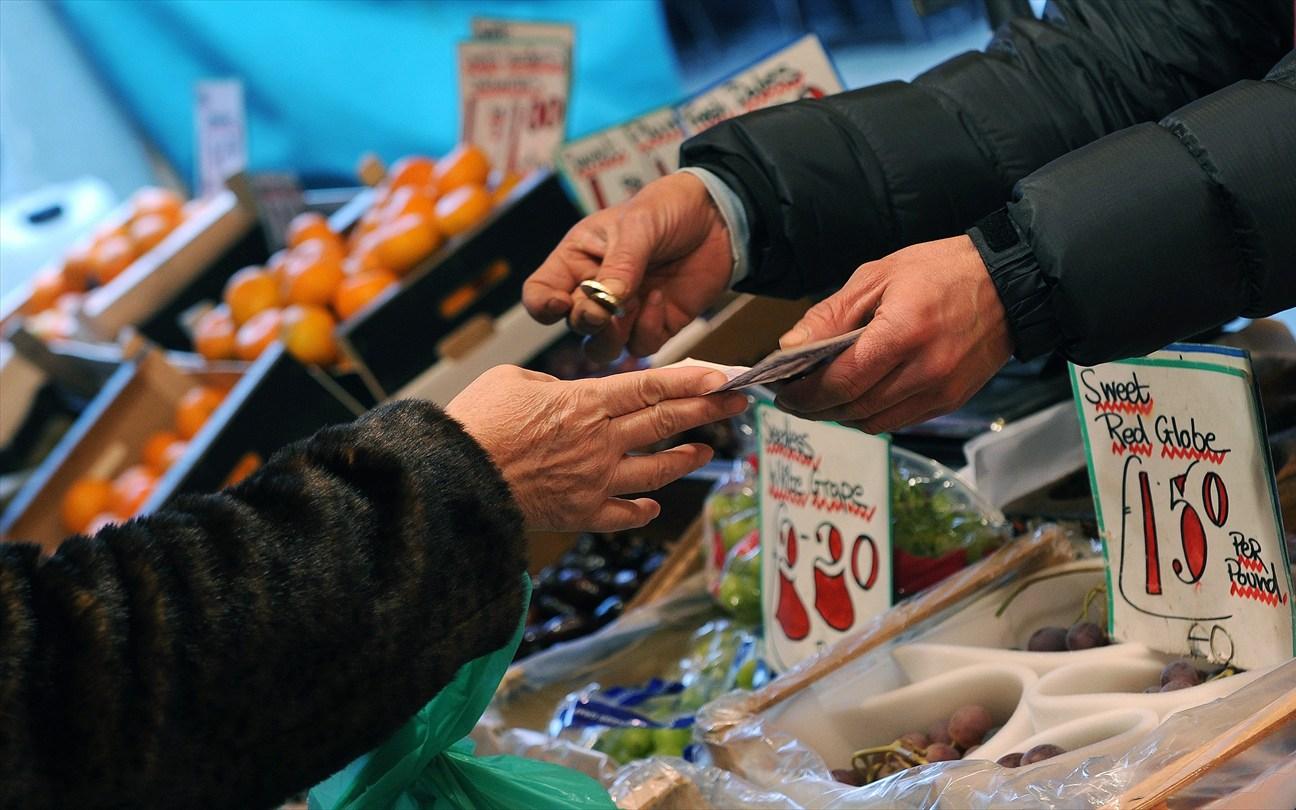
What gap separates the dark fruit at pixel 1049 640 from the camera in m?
1.64

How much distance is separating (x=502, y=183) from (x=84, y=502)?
1.34 m

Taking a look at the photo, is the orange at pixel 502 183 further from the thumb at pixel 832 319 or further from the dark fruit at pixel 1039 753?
the dark fruit at pixel 1039 753

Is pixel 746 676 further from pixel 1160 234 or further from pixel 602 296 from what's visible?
pixel 1160 234

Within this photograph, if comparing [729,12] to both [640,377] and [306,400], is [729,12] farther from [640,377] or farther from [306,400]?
[640,377]

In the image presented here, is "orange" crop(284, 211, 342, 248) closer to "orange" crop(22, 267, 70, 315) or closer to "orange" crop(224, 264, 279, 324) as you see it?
"orange" crop(224, 264, 279, 324)

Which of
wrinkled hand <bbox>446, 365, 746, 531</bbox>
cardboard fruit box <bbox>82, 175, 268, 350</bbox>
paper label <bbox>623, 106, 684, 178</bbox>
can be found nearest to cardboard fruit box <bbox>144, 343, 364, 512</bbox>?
paper label <bbox>623, 106, 684, 178</bbox>

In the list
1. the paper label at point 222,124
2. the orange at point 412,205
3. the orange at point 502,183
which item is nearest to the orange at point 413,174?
the orange at point 412,205

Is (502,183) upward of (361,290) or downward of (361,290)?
upward

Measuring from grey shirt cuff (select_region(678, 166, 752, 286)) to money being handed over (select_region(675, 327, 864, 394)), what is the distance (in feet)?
1.82

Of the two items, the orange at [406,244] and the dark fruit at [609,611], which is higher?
the orange at [406,244]

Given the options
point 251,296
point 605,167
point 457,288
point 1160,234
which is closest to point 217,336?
point 251,296

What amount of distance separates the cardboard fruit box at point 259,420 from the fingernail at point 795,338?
5.59 feet

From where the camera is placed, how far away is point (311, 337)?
309 cm

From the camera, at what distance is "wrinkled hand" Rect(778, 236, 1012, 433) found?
123cm
